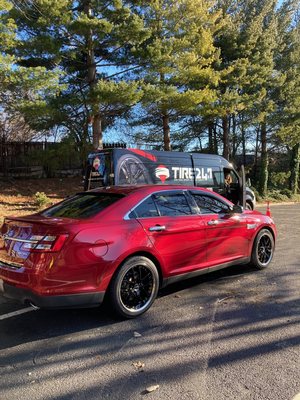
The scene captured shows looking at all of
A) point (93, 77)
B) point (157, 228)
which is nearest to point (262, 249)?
point (157, 228)

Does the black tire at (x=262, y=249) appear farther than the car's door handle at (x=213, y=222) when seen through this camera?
Yes

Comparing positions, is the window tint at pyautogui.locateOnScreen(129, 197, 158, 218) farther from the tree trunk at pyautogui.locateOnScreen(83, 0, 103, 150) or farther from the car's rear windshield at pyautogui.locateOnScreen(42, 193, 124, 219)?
the tree trunk at pyautogui.locateOnScreen(83, 0, 103, 150)

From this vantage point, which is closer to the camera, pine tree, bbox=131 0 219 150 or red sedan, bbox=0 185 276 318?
red sedan, bbox=0 185 276 318

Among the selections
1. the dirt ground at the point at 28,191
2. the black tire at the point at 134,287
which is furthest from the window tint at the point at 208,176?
the black tire at the point at 134,287

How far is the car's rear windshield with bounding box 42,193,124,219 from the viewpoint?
484cm

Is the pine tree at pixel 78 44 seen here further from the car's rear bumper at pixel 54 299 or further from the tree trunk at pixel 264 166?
the tree trunk at pixel 264 166

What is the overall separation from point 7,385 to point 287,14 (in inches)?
1201

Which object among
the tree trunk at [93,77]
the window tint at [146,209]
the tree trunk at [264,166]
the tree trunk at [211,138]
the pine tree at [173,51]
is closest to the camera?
the window tint at [146,209]

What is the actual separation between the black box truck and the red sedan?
14.8 ft

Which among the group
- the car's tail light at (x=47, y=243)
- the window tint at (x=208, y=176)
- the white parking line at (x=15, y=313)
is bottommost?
the white parking line at (x=15, y=313)

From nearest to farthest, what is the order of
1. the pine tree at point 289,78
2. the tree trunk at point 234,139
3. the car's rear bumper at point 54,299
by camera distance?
1. the car's rear bumper at point 54,299
2. the pine tree at point 289,78
3. the tree trunk at point 234,139

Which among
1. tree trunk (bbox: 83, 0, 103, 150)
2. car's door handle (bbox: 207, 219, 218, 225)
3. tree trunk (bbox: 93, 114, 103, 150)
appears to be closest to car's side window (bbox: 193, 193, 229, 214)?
car's door handle (bbox: 207, 219, 218, 225)

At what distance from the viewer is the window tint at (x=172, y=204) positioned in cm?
532

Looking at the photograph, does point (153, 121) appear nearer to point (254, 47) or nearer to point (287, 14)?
point (254, 47)
